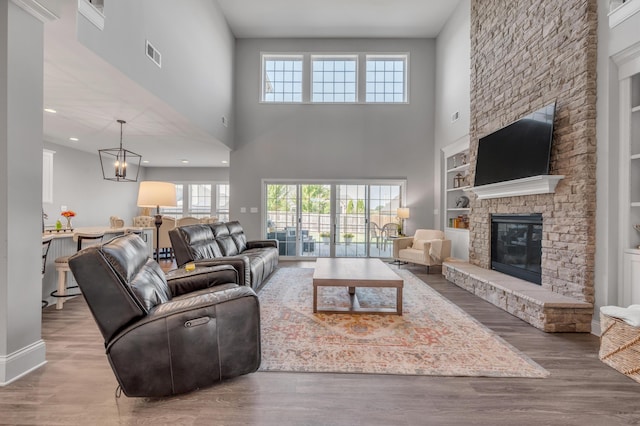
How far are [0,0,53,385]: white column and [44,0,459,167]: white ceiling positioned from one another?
2.18 feet

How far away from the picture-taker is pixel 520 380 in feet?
6.54

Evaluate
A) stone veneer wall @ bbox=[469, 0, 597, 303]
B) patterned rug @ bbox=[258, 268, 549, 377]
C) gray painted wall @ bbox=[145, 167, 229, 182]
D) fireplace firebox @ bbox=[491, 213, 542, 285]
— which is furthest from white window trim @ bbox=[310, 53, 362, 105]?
patterned rug @ bbox=[258, 268, 549, 377]

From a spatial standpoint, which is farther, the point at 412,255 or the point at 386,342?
the point at 412,255

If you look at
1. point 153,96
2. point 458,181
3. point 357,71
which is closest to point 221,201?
point 357,71

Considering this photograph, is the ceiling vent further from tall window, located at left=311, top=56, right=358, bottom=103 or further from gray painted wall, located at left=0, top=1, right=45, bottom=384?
tall window, located at left=311, top=56, right=358, bottom=103

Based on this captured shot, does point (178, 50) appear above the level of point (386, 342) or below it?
above

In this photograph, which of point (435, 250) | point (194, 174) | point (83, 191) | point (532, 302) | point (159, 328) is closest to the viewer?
point (159, 328)

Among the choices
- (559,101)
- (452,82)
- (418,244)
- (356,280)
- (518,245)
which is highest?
(452,82)

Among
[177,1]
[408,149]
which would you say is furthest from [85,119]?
[408,149]

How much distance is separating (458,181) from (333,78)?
12.5 ft

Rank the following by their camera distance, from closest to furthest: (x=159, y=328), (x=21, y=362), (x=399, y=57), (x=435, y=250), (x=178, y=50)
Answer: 1. (x=159, y=328)
2. (x=21, y=362)
3. (x=178, y=50)
4. (x=435, y=250)
5. (x=399, y=57)

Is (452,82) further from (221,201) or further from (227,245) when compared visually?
(221,201)

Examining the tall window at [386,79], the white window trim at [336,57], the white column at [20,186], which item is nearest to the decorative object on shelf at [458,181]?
the tall window at [386,79]

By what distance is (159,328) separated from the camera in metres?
1.68
